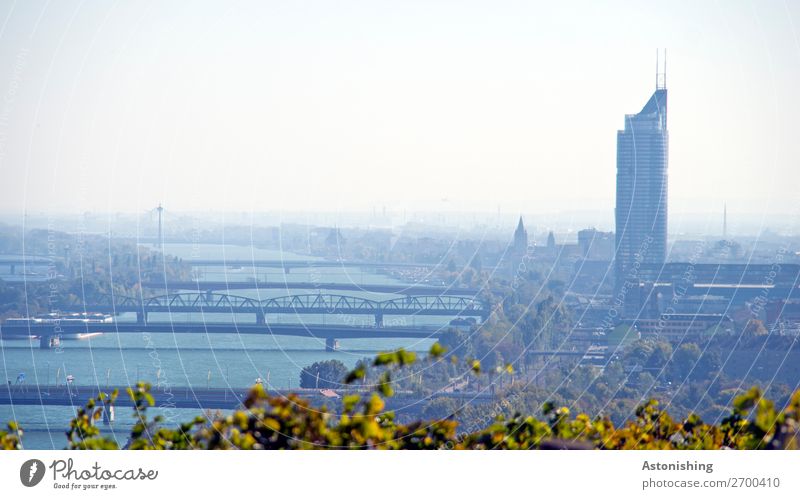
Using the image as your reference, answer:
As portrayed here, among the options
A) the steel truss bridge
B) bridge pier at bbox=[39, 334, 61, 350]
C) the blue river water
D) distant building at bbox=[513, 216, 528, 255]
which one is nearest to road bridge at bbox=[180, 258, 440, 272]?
the blue river water

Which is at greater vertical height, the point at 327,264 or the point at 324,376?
the point at 327,264

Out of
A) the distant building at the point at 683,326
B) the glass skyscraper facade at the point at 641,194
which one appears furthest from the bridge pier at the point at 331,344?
the glass skyscraper facade at the point at 641,194

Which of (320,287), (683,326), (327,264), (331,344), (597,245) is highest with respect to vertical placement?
(597,245)

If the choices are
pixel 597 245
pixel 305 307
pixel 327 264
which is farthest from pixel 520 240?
pixel 597 245

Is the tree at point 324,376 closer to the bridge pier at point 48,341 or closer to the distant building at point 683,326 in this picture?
the bridge pier at point 48,341

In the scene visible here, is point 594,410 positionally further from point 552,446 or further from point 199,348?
point 552,446

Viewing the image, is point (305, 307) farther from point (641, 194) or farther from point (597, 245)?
point (641, 194)
